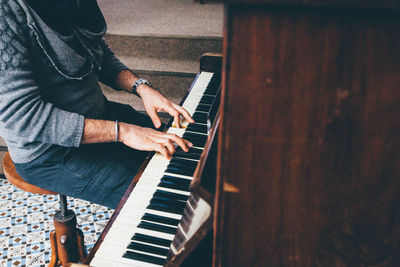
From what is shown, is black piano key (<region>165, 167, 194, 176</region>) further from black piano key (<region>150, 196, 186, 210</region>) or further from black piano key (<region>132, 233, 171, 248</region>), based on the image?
black piano key (<region>132, 233, 171, 248</region>)

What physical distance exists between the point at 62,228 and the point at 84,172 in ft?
1.45

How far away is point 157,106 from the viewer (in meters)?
1.70

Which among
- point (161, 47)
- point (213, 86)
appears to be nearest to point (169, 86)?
point (161, 47)

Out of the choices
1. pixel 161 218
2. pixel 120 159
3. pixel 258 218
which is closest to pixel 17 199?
pixel 120 159

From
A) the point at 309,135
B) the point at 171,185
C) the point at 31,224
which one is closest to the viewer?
the point at 309,135

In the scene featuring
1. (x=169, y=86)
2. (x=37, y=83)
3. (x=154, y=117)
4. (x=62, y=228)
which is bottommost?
(x=62, y=228)

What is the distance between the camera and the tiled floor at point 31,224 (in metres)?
2.15

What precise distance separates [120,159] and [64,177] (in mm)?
242

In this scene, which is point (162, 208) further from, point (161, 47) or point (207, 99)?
point (161, 47)

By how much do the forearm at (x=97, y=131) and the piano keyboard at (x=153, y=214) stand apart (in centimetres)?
21

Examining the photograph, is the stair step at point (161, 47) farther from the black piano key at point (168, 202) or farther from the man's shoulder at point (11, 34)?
the black piano key at point (168, 202)

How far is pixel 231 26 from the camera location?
525 mm

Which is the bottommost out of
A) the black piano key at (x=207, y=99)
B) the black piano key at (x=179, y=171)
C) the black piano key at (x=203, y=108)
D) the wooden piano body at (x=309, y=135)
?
the black piano key at (x=179, y=171)

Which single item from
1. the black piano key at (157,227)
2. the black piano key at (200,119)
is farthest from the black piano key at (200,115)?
the black piano key at (157,227)
